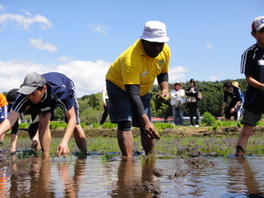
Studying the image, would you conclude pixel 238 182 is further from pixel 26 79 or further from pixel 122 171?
pixel 26 79

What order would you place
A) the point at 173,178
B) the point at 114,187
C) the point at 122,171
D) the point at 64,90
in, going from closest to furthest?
the point at 114,187
the point at 173,178
the point at 122,171
the point at 64,90

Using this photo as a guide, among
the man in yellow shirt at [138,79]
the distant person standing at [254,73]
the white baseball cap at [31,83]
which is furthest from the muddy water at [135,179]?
the white baseball cap at [31,83]

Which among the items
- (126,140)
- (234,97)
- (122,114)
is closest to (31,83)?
(122,114)

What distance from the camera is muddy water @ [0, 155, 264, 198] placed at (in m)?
3.10

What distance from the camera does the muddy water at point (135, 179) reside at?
122 inches

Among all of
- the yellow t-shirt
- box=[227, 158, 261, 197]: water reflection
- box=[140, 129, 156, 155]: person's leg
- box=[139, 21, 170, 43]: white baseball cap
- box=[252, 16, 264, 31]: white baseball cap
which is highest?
box=[252, 16, 264, 31]: white baseball cap

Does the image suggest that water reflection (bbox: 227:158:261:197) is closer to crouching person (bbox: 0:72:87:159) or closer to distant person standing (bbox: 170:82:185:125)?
crouching person (bbox: 0:72:87:159)

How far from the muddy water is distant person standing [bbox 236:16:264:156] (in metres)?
0.74

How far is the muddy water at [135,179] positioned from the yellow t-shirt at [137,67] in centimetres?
106

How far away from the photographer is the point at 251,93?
5.52 m

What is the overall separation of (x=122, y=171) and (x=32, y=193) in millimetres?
1330

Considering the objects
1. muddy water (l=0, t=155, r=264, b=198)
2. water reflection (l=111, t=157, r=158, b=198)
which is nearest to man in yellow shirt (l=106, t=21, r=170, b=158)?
water reflection (l=111, t=157, r=158, b=198)

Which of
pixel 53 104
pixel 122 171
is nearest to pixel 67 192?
pixel 122 171

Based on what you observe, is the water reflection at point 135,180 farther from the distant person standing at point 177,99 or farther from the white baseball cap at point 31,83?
the distant person standing at point 177,99
